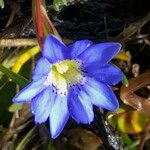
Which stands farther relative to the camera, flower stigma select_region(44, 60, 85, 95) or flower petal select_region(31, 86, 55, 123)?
flower stigma select_region(44, 60, 85, 95)

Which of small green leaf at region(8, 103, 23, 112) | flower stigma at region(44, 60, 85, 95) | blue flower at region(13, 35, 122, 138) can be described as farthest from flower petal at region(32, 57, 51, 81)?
small green leaf at region(8, 103, 23, 112)

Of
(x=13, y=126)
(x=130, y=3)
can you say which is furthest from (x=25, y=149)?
(x=130, y=3)

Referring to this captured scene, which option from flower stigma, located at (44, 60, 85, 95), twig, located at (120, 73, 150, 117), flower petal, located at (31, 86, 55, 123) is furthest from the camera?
twig, located at (120, 73, 150, 117)

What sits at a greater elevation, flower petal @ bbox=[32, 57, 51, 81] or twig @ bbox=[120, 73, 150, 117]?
flower petal @ bbox=[32, 57, 51, 81]

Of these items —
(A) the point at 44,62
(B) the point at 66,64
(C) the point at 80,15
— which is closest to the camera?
(A) the point at 44,62

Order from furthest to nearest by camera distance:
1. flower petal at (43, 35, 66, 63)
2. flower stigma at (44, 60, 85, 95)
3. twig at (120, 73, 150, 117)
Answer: twig at (120, 73, 150, 117) < flower stigma at (44, 60, 85, 95) < flower petal at (43, 35, 66, 63)

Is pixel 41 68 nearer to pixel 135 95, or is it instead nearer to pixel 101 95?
pixel 101 95

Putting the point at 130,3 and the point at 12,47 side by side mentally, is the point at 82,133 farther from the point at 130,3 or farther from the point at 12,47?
the point at 130,3

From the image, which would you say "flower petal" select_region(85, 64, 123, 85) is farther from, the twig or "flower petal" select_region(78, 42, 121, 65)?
the twig
